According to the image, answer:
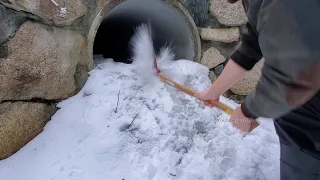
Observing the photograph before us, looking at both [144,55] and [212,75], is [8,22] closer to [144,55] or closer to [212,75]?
[144,55]

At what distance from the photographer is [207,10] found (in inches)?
102

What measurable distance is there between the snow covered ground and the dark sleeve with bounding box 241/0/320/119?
86 centimetres

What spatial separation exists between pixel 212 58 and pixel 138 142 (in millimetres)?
1012

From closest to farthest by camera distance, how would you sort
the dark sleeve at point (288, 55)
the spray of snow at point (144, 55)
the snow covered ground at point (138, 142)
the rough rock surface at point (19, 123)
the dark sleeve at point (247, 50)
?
the dark sleeve at point (288, 55) → the dark sleeve at point (247, 50) → the snow covered ground at point (138, 142) → the rough rock surface at point (19, 123) → the spray of snow at point (144, 55)

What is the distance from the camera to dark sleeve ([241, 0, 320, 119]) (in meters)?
0.88

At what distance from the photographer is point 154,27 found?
3.07 meters

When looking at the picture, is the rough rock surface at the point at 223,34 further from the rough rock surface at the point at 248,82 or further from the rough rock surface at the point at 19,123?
the rough rock surface at the point at 19,123

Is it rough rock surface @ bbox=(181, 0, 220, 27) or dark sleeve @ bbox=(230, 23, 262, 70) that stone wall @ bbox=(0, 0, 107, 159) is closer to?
rough rock surface @ bbox=(181, 0, 220, 27)

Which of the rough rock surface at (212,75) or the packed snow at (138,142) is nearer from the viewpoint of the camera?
the packed snow at (138,142)

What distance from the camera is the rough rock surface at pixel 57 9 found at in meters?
1.97

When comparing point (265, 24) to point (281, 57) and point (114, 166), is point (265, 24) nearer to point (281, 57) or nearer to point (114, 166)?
point (281, 57)

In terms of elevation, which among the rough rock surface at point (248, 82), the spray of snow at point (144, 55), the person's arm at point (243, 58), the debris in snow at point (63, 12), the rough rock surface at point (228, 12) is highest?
the debris in snow at point (63, 12)

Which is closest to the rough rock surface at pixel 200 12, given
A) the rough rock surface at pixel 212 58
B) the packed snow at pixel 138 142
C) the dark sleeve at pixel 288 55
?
the rough rock surface at pixel 212 58

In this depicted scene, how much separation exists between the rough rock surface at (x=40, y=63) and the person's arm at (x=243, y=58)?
41.1 inches
